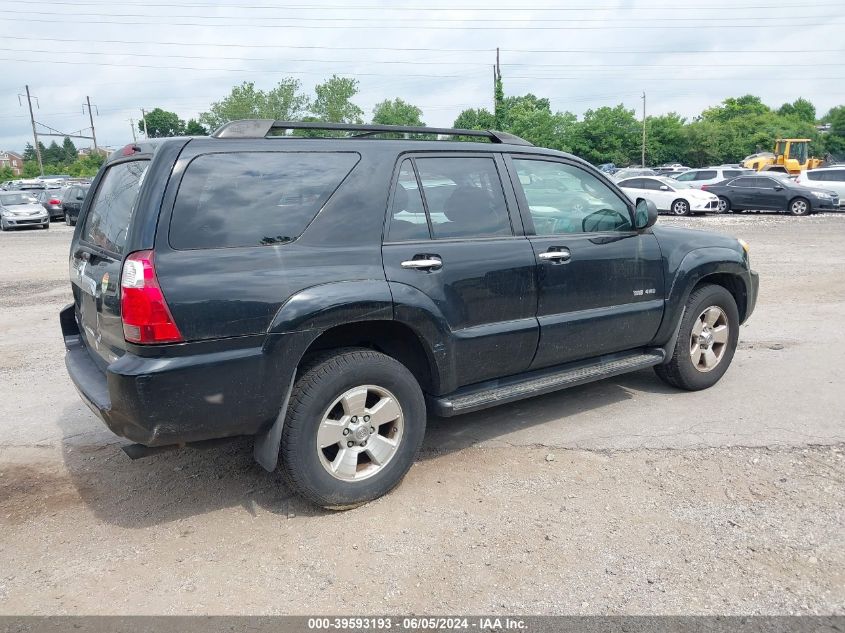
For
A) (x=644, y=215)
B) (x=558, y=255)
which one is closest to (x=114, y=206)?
(x=558, y=255)

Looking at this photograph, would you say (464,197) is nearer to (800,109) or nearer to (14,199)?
(14,199)

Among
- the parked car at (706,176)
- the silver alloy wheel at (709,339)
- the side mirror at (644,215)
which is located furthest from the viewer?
the parked car at (706,176)

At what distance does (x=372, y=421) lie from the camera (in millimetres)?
3660

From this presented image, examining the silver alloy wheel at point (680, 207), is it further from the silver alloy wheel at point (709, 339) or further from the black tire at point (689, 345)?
the silver alloy wheel at point (709, 339)

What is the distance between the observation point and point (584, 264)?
447cm

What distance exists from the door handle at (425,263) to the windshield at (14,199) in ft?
84.1

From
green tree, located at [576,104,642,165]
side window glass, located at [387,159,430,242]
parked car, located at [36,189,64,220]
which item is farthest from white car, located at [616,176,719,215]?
green tree, located at [576,104,642,165]

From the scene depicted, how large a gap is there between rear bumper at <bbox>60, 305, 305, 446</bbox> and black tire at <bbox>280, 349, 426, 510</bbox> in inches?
4.8

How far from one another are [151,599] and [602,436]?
2.83 metres

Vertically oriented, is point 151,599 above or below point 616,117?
below

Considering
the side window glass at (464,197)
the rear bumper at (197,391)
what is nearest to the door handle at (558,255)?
the side window glass at (464,197)

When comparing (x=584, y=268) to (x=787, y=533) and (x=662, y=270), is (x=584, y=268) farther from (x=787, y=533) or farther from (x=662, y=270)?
Answer: (x=787, y=533)

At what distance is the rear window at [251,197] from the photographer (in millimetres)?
3256

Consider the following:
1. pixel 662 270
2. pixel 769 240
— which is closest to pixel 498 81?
pixel 769 240
